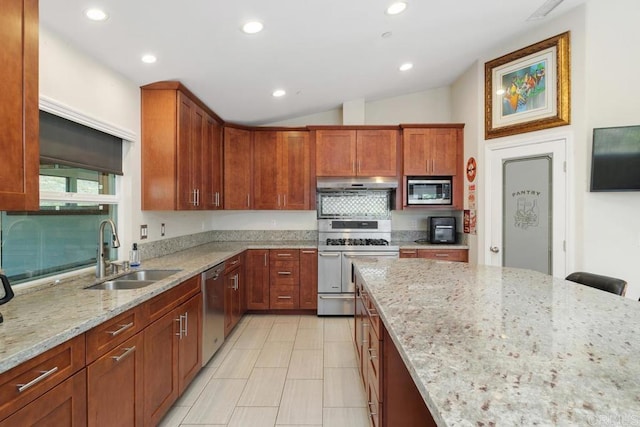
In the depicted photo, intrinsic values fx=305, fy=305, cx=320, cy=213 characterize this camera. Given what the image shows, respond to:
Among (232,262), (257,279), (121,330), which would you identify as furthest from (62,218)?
(257,279)

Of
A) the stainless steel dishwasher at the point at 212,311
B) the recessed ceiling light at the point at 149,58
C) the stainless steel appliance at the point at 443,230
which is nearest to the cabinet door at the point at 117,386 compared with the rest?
the stainless steel dishwasher at the point at 212,311

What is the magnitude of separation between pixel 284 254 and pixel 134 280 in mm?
1952

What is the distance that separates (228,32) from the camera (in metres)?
2.14

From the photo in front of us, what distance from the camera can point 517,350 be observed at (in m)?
0.95

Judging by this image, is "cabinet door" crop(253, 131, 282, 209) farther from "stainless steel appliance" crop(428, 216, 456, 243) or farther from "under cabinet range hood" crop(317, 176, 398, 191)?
"stainless steel appliance" crop(428, 216, 456, 243)

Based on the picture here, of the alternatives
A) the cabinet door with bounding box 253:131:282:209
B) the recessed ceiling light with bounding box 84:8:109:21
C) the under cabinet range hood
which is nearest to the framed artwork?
the under cabinet range hood

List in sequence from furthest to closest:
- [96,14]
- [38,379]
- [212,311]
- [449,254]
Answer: [449,254], [212,311], [96,14], [38,379]

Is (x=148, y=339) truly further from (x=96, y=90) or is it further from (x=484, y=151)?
(x=484, y=151)

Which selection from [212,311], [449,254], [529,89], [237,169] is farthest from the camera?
[237,169]

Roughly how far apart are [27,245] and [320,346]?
8.08 feet

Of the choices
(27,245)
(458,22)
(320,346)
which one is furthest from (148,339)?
(458,22)

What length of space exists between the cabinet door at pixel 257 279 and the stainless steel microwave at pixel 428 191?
2101 mm

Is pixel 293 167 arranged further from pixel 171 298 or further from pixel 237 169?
pixel 171 298

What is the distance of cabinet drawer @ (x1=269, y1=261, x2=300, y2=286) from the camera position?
3.98m
